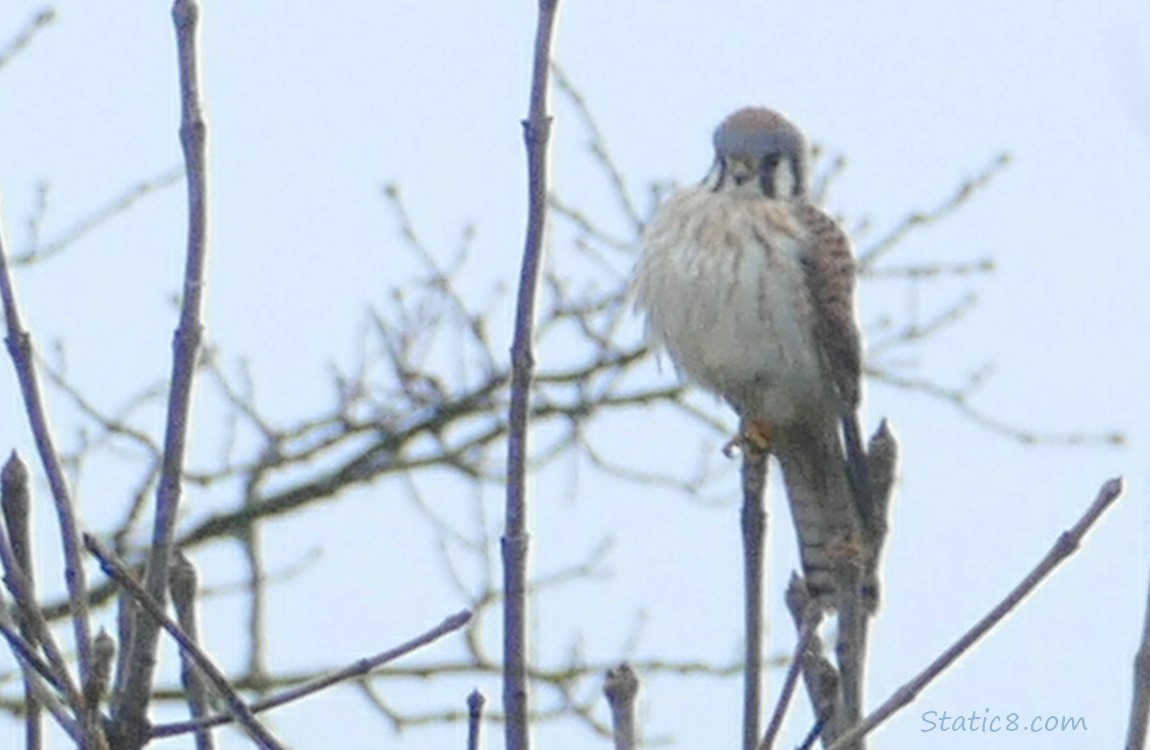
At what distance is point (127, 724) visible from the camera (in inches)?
84.0

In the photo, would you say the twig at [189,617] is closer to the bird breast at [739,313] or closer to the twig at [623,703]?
the twig at [623,703]

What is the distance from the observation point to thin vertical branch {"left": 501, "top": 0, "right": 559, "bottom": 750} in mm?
2203

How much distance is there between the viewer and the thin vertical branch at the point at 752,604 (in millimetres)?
2328

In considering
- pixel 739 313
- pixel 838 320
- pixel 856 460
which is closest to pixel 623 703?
pixel 856 460

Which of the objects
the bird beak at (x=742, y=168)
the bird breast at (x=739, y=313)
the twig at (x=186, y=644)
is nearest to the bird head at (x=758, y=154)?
the bird beak at (x=742, y=168)

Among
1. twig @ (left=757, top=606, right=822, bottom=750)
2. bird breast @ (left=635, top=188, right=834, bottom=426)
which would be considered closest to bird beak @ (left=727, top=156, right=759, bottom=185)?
bird breast @ (left=635, top=188, right=834, bottom=426)

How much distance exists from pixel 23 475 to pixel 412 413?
189 inches

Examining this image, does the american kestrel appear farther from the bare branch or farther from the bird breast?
the bare branch

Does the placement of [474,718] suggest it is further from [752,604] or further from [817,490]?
[817,490]

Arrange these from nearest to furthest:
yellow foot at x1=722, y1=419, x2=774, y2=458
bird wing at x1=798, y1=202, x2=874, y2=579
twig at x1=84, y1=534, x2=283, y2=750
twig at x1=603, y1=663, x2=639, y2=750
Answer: twig at x1=84, y1=534, x2=283, y2=750
twig at x1=603, y1=663, x2=639, y2=750
yellow foot at x1=722, y1=419, x2=774, y2=458
bird wing at x1=798, y1=202, x2=874, y2=579

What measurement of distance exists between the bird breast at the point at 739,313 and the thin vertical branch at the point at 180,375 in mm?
2716

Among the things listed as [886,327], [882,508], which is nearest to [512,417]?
[882,508]

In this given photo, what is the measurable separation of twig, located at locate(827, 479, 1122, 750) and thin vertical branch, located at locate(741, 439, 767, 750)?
0.32ft

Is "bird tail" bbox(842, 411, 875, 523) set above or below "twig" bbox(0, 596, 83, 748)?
above
